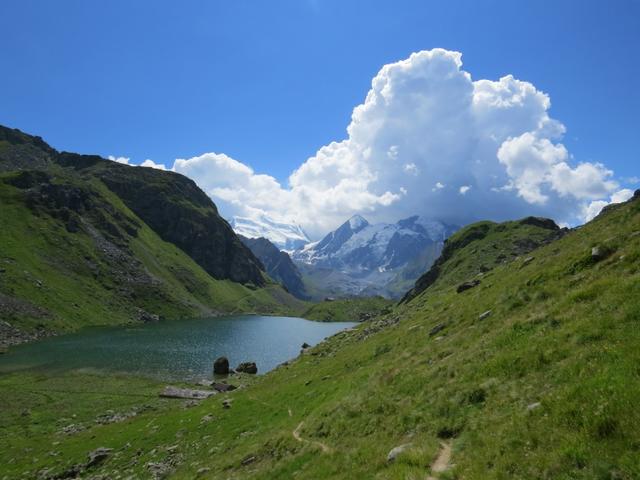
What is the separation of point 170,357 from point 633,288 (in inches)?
3993

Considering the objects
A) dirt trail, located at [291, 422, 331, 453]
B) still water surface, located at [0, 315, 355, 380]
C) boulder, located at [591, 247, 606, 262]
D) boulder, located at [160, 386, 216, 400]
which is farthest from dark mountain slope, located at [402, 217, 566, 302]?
dirt trail, located at [291, 422, 331, 453]

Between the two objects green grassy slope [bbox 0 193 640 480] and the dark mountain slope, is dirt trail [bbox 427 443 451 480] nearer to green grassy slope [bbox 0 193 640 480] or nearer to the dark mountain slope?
green grassy slope [bbox 0 193 640 480]

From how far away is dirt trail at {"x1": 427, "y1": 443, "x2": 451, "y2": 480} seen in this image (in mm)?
12407

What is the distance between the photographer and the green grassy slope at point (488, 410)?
35.6ft

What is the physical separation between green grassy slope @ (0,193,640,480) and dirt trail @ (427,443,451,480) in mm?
223

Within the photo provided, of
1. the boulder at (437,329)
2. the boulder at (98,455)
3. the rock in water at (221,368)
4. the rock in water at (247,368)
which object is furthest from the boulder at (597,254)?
the rock in water at (221,368)

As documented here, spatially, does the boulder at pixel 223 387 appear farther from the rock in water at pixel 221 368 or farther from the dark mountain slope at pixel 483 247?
the dark mountain slope at pixel 483 247

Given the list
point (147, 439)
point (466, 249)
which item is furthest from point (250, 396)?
point (466, 249)

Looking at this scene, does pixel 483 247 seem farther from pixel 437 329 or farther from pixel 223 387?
pixel 437 329

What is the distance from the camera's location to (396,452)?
48.2 ft

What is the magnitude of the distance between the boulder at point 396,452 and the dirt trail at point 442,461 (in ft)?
4.40

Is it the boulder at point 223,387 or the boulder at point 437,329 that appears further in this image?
the boulder at point 223,387

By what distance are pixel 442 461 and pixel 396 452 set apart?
210 cm

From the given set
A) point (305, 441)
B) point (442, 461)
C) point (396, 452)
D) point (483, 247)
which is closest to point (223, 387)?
point (305, 441)
